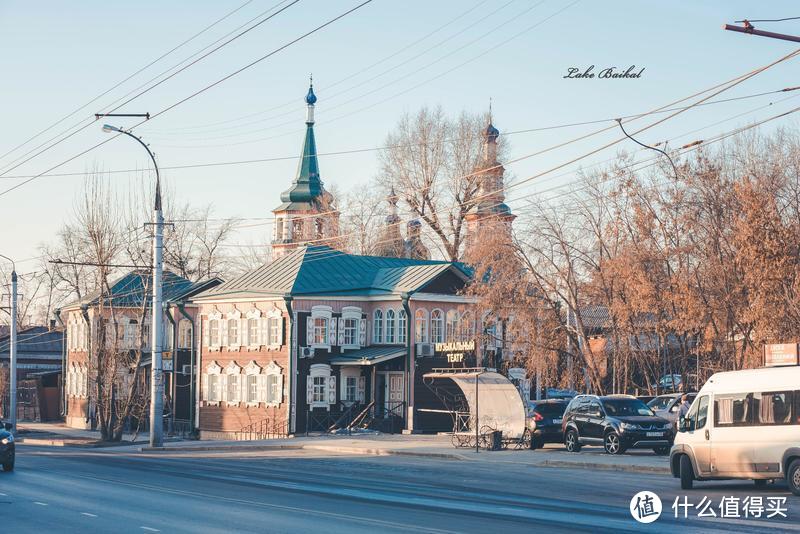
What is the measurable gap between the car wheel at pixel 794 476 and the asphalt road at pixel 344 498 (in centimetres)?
29

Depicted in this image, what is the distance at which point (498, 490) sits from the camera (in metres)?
23.0

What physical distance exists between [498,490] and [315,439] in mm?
23807

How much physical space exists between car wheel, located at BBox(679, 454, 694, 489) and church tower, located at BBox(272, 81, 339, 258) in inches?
2391

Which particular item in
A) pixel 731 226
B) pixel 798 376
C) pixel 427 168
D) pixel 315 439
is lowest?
pixel 315 439

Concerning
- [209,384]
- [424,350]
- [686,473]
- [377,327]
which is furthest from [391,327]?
[686,473]

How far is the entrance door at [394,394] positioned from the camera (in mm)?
50562

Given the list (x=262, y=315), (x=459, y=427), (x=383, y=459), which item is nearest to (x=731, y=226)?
(x=459, y=427)

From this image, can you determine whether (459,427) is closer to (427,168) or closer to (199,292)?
(199,292)

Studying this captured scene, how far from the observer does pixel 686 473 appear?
74.3 ft

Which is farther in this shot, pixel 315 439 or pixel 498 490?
pixel 315 439

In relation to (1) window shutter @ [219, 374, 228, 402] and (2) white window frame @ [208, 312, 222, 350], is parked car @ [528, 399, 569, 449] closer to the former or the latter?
(1) window shutter @ [219, 374, 228, 402]

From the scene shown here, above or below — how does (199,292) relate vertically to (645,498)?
above

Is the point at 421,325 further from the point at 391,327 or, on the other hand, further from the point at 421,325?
the point at 391,327

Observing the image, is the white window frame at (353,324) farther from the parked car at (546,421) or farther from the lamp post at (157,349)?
the parked car at (546,421)
